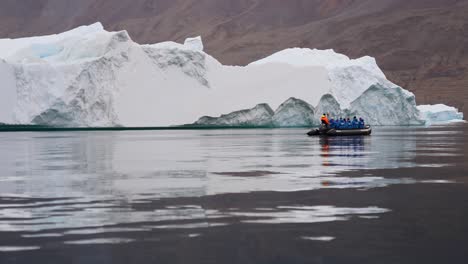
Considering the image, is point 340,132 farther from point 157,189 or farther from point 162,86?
point 157,189

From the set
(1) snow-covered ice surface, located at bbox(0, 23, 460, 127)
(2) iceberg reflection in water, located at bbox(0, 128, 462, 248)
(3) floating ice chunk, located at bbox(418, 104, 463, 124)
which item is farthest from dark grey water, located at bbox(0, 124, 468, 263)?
(3) floating ice chunk, located at bbox(418, 104, 463, 124)

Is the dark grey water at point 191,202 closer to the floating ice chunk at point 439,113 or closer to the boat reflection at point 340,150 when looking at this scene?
the boat reflection at point 340,150

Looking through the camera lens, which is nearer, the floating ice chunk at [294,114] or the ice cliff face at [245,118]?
the ice cliff face at [245,118]

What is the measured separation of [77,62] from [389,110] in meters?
35.7

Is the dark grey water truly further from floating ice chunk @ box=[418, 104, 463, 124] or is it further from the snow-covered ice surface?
floating ice chunk @ box=[418, 104, 463, 124]

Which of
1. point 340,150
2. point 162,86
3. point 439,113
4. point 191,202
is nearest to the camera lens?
point 191,202

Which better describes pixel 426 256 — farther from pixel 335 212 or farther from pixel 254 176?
pixel 254 176

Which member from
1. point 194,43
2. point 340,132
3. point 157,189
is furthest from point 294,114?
point 157,189

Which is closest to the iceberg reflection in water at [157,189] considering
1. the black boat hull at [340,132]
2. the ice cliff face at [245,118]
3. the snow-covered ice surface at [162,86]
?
the black boat hull at [340,132]

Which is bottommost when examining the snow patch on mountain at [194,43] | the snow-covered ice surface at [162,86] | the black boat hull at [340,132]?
the black boat hull at [340,132]

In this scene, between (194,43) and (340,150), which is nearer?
(340,150)

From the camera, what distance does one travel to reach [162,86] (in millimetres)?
73938

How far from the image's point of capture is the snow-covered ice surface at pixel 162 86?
66.5 m

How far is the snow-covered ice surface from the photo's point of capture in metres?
66.5
